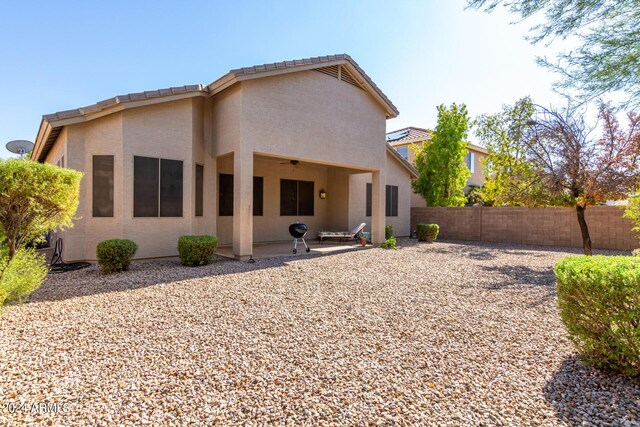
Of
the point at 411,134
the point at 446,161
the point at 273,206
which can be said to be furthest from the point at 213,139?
the point at 411,134

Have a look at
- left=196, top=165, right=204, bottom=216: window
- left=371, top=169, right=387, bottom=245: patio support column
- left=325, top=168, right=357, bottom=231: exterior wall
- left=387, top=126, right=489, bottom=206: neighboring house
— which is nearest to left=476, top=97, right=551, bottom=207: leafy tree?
left=387, top=126, right=489, bottom=206: neighboring house

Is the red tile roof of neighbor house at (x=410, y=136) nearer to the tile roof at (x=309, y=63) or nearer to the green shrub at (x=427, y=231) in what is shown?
the green shrub at (x=427, y=231)

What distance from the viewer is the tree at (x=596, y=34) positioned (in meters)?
5.75

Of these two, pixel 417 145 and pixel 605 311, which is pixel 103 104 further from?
pixel 417 145

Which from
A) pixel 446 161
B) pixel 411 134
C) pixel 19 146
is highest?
pixel 411 134

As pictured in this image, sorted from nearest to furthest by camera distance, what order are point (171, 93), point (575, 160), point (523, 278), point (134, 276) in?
1. point (134, 276)
2. point (523, 278)
3. point (171, 93)
4. point (575, 160)

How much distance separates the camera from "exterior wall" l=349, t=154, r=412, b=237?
1509 centimetres

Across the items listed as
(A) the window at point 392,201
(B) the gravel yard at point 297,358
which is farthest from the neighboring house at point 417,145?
(B) the gravel yard at point 297,358

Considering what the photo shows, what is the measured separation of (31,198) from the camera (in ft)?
14.9

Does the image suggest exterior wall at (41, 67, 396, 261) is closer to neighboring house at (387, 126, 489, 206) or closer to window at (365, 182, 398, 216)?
window at (365, 182, 398, 216)

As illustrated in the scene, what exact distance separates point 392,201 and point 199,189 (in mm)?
9997

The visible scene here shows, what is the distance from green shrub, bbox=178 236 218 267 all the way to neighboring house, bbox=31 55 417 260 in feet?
3.52

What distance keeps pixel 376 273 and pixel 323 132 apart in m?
5.56

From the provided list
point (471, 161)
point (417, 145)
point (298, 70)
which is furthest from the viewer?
point (471, 161)
